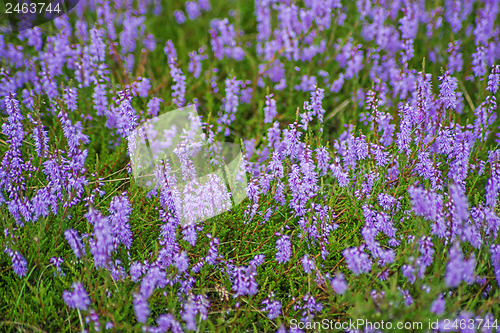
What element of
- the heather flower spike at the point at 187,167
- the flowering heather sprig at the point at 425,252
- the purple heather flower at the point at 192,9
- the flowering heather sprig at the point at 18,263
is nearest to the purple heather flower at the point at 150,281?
the heather flower spike at the point at 187,167

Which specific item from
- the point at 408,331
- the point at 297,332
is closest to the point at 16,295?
the point at 297,332

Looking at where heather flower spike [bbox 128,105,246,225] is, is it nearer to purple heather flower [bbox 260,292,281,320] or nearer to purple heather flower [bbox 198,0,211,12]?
purple heather flower [bbox 260,292,281,320]

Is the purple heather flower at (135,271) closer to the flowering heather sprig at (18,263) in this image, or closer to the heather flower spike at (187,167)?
the heather flower spike at (187,167)

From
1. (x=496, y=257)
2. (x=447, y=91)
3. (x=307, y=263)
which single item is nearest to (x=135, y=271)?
(x=307, y=263)

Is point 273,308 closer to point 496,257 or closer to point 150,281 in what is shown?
point 150,281

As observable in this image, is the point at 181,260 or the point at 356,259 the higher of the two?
the point at 181,260

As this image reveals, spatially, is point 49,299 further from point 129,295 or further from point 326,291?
point 326,291

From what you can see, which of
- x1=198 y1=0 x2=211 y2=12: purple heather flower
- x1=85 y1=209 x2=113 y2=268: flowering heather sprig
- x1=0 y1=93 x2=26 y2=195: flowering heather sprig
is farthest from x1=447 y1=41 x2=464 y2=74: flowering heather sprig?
x1=0 y1=93 x2=26 y2=195: flowering heather sprig
